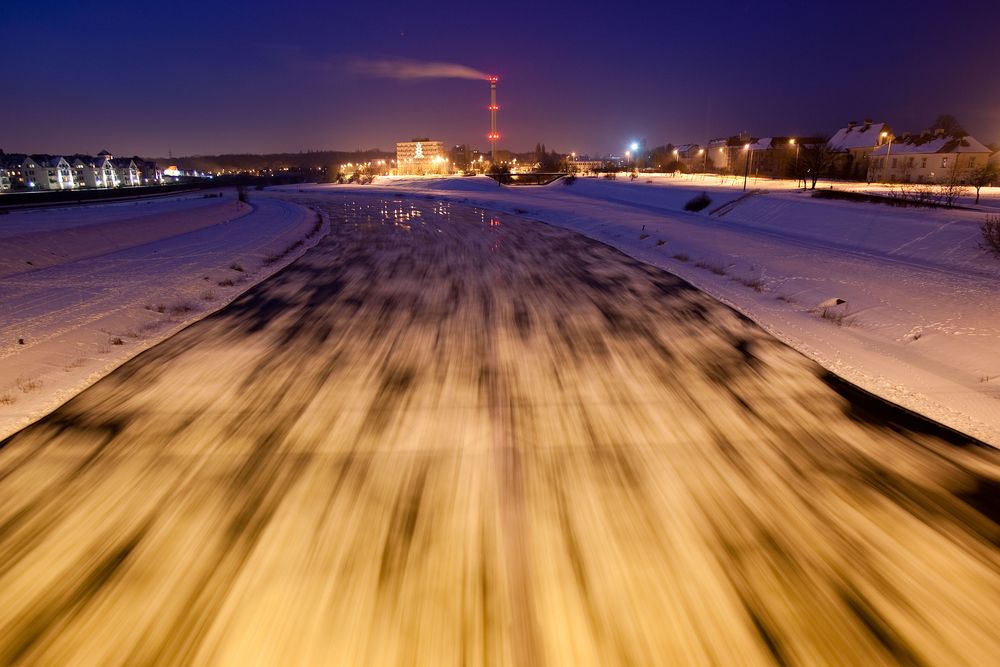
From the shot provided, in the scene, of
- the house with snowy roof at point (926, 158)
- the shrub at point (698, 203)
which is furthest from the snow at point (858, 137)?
the shrub at point (698, 203)

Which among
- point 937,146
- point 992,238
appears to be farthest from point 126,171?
point 992,238

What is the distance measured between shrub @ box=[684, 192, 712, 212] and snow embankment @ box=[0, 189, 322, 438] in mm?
23549

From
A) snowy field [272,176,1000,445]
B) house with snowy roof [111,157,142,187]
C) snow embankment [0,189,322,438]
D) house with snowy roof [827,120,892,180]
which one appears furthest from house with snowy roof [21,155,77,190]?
house with snowy roof [827,120,892,180]

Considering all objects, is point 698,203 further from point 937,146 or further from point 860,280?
point 937,146

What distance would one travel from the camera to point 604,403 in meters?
6.75

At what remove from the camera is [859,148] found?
2741 inches

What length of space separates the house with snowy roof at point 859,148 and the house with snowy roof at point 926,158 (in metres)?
2.12

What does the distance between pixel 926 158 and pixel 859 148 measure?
11025mm

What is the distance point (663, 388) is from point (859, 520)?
2.98 m

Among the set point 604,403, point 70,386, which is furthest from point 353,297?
point 604,403

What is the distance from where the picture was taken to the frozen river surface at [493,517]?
336 cm

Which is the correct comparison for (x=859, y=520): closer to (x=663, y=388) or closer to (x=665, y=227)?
(x=663, y=388)

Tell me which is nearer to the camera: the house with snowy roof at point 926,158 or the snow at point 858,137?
the house with snowy roof at point 926,158

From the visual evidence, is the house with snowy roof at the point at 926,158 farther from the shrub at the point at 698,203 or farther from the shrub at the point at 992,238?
the shrub at the point at 992,238
